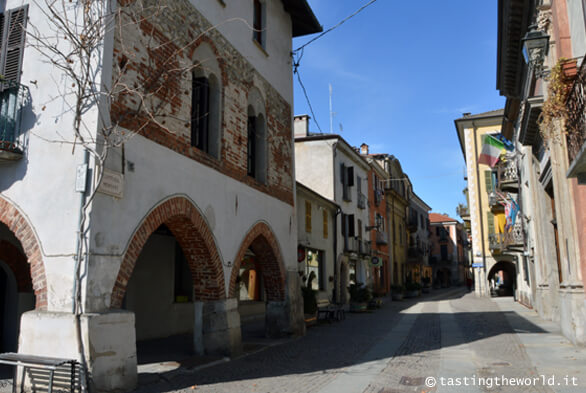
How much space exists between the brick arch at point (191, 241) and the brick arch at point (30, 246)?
97 centimetres

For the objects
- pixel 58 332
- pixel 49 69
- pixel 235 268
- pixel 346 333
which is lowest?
pixel 346 333

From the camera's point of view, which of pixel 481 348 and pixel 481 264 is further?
pixel 481 264

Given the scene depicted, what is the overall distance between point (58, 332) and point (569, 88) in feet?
28.1

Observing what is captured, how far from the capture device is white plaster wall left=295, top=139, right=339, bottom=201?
24875 mm

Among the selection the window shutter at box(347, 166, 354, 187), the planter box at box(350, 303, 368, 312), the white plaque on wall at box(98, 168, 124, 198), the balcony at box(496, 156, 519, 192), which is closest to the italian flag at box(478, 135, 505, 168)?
the balcony at box(496, 156, 519, 192)

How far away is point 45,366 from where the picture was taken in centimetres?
563

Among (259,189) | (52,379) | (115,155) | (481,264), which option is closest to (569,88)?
(259,189)

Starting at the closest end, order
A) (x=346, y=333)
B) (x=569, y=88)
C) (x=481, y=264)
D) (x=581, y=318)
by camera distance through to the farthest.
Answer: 1. (x=569, y=88)
2. (x=581, y=318)
3. (x=346, y=333)
4. (x=481, y=264)

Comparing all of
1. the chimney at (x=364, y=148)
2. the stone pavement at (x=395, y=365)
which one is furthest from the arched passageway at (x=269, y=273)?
the chimney at (x=364, y=148)

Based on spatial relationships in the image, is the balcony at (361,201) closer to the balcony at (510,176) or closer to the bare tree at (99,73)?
the balcony at (510,176)

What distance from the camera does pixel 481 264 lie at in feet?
104

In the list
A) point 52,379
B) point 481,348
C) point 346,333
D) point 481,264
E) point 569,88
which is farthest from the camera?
point 481,264

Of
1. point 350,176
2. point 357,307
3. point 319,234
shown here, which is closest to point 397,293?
point 350,176

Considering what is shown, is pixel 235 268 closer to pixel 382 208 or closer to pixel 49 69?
pixel 49 69
